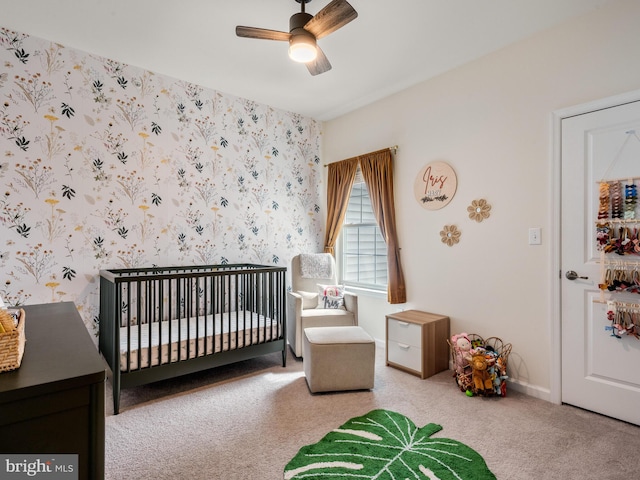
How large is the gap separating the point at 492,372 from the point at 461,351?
0.24 metres

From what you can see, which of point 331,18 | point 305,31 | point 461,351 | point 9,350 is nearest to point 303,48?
point 305,31

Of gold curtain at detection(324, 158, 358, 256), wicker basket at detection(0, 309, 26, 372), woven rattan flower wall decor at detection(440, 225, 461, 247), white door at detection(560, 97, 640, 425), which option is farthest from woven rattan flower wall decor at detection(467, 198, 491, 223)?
wicker basket at detection(0, 309, 26, 372)

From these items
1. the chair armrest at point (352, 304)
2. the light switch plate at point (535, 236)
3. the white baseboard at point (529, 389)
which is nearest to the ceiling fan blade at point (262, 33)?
the light switch plate at point (535, 236)

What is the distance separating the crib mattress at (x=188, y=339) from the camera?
233 cm

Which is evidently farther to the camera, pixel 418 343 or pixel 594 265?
pixel 418 343

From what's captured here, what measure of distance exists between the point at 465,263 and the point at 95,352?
8.70 ft

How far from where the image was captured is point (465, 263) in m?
2.88

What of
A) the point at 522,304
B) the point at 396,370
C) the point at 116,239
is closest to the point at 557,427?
the point at 522,304

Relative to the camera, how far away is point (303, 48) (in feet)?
6.62

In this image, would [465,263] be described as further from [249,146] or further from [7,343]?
[7,343]

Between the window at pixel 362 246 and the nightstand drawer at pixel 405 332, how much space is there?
0.70 m

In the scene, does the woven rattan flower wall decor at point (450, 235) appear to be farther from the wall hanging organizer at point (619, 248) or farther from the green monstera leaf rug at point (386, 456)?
the green monstera leaf rug at point (386, 456)

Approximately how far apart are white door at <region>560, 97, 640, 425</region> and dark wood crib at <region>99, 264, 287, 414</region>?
2.14m

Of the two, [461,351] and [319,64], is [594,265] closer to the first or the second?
[461,351]
